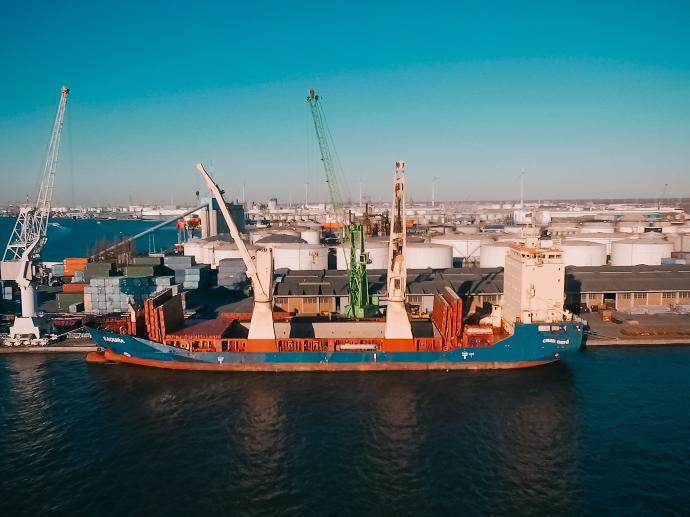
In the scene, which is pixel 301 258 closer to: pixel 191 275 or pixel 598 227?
pixel 191 275

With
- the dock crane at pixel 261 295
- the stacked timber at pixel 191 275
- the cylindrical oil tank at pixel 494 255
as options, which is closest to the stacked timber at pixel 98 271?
the stacked timber at pixel 191 275

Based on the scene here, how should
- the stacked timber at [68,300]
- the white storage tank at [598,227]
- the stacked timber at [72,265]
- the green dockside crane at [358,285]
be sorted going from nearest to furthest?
the green dockside crane at [358,285] → the stacked timber at [68,300] → the stacked timber at [72,265] → the white storage tank at [598,227]

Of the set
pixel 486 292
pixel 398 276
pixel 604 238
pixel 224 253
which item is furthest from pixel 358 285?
pixel 604 238

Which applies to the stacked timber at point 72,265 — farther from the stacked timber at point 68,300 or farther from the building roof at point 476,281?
the building roof at point 476,281

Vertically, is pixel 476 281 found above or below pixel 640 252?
below

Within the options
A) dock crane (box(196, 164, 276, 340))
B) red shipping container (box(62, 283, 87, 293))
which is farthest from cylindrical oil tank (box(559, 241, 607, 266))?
red shipping container (box(62, 283, 87, 293))
